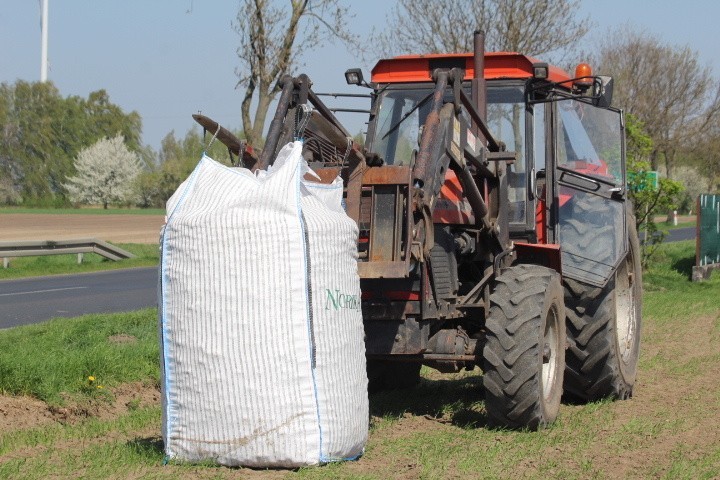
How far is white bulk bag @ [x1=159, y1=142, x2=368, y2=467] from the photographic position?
562cm

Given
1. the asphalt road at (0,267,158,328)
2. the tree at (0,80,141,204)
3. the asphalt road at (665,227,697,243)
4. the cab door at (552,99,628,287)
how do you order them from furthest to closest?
the tree at (0,80,141,204), the asphalt road at (665,227,697,243), the asphalt road at (0,267,158,328), the cab door at (552,99,628,287)

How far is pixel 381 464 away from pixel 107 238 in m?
38.7

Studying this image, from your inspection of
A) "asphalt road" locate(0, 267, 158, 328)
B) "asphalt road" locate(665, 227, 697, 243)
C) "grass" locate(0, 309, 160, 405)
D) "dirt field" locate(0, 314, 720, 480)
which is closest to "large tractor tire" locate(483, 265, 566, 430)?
"dirt field" locate(0, 314, 720, 480)

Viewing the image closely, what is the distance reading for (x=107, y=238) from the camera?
4356 centimetres

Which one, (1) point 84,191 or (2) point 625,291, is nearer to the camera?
(2) point 625,291

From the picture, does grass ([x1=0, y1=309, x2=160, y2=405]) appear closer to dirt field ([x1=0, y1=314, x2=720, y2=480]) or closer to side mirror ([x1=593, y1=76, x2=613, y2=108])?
dirt field ([x1=0, y1=314, x2=720, y2=480])

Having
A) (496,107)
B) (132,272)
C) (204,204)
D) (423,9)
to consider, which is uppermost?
(423,9)

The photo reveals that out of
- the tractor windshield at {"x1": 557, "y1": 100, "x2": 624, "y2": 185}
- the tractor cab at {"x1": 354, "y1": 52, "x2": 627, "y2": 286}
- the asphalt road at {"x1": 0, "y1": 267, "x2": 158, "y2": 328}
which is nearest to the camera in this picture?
the tractor cab at {"x1": 354, "y1": 52, "x2": 627, "y2": 286}

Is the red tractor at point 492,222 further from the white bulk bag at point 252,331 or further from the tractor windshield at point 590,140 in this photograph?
the white bulk bag at point 252,331

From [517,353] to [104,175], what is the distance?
94791 millimetres

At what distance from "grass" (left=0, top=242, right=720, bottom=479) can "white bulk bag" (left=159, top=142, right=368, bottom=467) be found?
17 centimetres

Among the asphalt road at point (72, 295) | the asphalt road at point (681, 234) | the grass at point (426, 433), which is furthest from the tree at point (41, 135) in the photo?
the grass at point (426, 433)

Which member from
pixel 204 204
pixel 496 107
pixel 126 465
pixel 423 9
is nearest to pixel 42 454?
pixel 126 465

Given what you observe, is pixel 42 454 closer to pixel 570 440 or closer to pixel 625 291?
pixel 570 440
